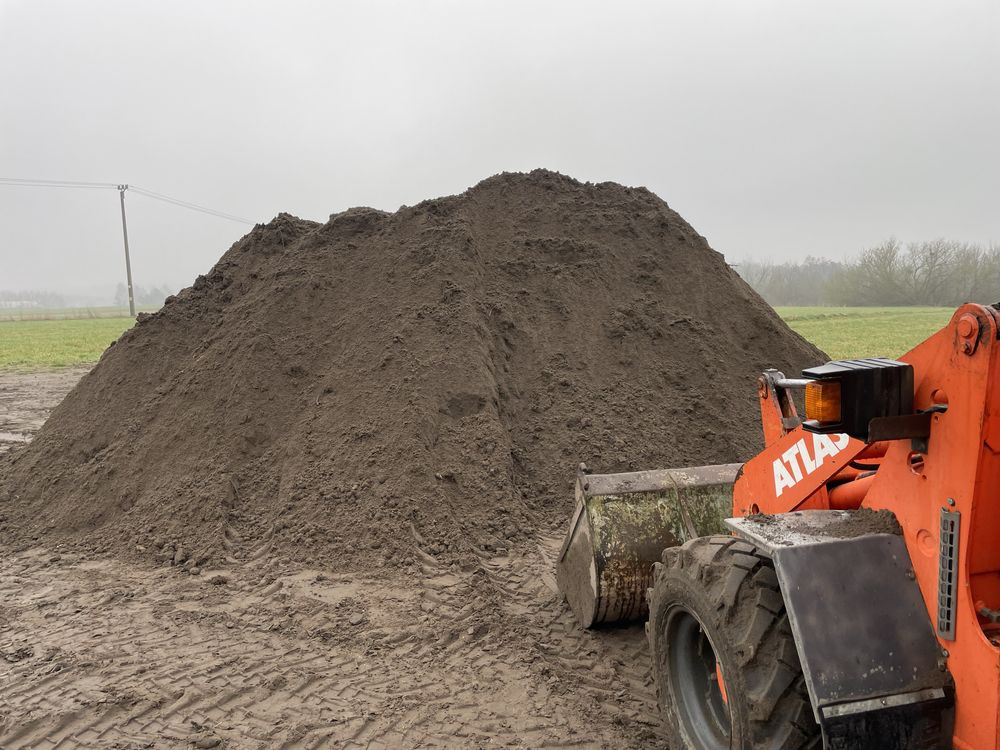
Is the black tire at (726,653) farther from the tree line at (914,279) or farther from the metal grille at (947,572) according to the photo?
the tree line at (914,279)

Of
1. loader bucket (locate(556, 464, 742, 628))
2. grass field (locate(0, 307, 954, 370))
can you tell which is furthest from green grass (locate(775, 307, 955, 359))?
loader bucket (locate(556, 464, 742, 628))

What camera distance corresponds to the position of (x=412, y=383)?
5.78 metres

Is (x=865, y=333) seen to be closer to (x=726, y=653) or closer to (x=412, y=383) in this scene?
(x=412, y=383)

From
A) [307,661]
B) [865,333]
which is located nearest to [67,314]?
[865,333]

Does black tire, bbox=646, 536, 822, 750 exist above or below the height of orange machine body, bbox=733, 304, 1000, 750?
below

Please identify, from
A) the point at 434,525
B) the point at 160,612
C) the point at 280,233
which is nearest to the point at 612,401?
the point at 434,525

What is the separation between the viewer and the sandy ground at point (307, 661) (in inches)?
118

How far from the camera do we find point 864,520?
81.1 inches

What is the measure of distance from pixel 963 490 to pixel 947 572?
223 millimetres

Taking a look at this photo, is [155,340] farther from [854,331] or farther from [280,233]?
[854,331]

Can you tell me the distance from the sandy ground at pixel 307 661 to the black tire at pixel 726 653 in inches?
16.5

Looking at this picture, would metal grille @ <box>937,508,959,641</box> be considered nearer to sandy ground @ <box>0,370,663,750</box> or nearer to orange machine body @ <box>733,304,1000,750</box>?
orange machine body @ <box>733,304,1000,750</box>

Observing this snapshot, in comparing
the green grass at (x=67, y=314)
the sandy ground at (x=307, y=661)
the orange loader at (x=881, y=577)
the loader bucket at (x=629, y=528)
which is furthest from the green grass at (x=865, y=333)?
the green grass at (x=67, y=314)

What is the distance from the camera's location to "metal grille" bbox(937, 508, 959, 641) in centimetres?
174
